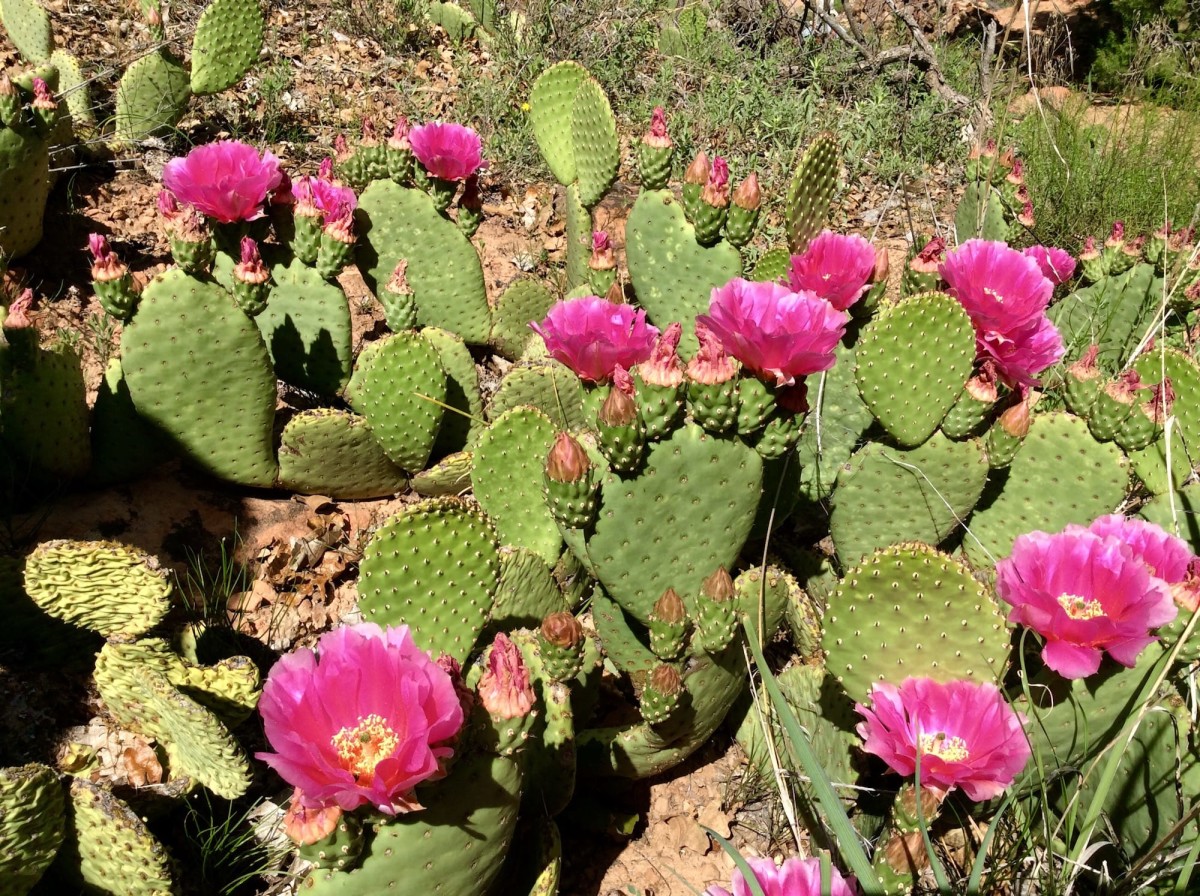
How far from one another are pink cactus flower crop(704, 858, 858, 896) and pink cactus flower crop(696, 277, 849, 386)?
2.52ft

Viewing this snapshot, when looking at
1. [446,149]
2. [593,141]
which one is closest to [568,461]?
[446,149]

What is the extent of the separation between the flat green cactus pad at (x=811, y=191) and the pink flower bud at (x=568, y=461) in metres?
1.24

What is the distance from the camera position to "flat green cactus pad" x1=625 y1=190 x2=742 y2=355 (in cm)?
262

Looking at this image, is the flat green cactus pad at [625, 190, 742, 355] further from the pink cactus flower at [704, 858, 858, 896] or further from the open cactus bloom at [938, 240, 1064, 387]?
the pink cactus flower at [704, 858, 858, 896]

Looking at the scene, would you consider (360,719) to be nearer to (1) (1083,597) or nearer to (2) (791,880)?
(2) (791,880)

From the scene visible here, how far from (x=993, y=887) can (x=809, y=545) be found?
1073 millimetres

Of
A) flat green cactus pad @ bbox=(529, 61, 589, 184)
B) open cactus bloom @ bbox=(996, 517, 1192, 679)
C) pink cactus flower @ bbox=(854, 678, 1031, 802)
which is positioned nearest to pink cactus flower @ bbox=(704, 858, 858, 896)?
pink cactus flower @ bbox=(854, 678, 1031, 802)

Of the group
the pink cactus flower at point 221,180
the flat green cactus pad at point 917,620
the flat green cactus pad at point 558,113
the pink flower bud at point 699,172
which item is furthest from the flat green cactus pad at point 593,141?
the flat green cactus pad at point 917,620

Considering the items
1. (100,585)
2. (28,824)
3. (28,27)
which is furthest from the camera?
(28,27)

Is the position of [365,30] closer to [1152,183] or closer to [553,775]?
[1152,183]

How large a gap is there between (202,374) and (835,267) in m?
1.62

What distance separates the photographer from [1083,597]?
161 centimetres

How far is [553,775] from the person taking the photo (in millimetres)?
1727

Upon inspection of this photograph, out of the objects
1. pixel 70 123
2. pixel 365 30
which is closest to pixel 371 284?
pixel 70 123
